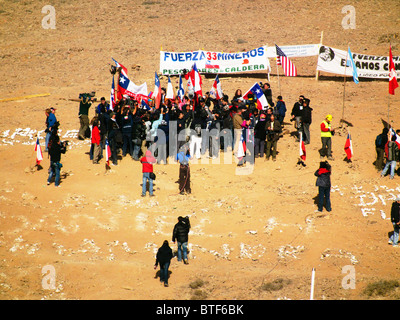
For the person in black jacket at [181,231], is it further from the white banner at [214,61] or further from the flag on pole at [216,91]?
the white banner at [214,61]

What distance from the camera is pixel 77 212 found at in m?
18.7

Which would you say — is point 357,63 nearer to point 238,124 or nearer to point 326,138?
point 326,138

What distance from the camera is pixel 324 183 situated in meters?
18.3

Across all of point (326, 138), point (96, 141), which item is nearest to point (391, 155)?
point (326, 138)

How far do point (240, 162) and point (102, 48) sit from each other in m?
18.7

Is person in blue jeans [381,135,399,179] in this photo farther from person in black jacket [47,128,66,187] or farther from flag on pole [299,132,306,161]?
person in black jacket [47,128,66,187]

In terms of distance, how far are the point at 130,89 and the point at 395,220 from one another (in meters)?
11.4

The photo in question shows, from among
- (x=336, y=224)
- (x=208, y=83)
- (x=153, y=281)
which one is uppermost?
(x=208, y=83)

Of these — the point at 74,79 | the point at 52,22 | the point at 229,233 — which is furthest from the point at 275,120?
the point at 52,22

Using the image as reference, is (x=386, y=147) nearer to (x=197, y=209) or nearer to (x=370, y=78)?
(x=197, y=209)

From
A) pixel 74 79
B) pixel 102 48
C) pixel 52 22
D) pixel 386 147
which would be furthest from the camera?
pixel 52 22

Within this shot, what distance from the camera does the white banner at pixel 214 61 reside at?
98.1 ft

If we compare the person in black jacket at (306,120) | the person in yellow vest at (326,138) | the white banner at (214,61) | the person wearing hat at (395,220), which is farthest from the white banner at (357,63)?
the person wearing hat at (395,220)

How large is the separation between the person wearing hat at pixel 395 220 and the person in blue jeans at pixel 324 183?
2288 mm
